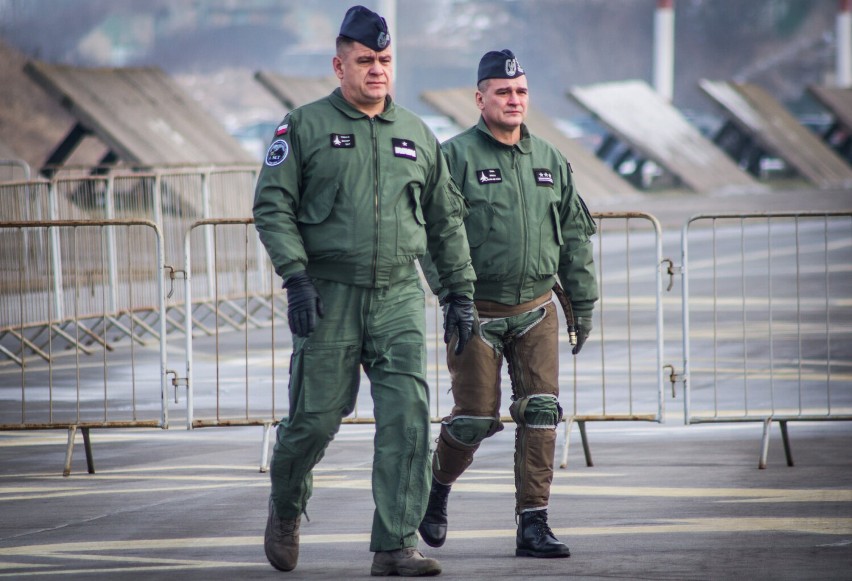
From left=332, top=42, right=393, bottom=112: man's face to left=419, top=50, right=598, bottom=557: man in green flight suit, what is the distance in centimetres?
74

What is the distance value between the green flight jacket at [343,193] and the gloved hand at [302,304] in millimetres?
64

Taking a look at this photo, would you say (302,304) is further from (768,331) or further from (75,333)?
(768,331)

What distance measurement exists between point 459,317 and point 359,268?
1.61ft

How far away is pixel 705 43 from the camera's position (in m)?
69.7

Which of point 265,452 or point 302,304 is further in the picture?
point 265,452

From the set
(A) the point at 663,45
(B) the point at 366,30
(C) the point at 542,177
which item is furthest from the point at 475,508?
(A) the point at 663,45

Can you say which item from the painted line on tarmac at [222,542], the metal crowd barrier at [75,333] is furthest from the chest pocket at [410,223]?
the metal crowd barrier at [75,333]

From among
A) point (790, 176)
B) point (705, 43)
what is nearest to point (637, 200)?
point (790, 176)

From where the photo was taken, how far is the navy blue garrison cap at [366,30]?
5668mm

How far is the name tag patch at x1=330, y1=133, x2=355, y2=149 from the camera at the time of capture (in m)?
5.60

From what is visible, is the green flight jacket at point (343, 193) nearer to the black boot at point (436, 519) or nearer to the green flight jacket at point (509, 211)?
the green flight jacket at point (509, 211)

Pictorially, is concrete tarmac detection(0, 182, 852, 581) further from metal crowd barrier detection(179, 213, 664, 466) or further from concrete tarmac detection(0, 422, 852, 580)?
metal crowd barrier detection(179, 213, 664, 466)

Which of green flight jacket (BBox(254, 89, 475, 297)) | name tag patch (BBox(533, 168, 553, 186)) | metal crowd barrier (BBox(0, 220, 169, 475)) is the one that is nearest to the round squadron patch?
green flight jacket (BBox(254, 89, 475, 297))

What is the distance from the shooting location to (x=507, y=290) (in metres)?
6.25
